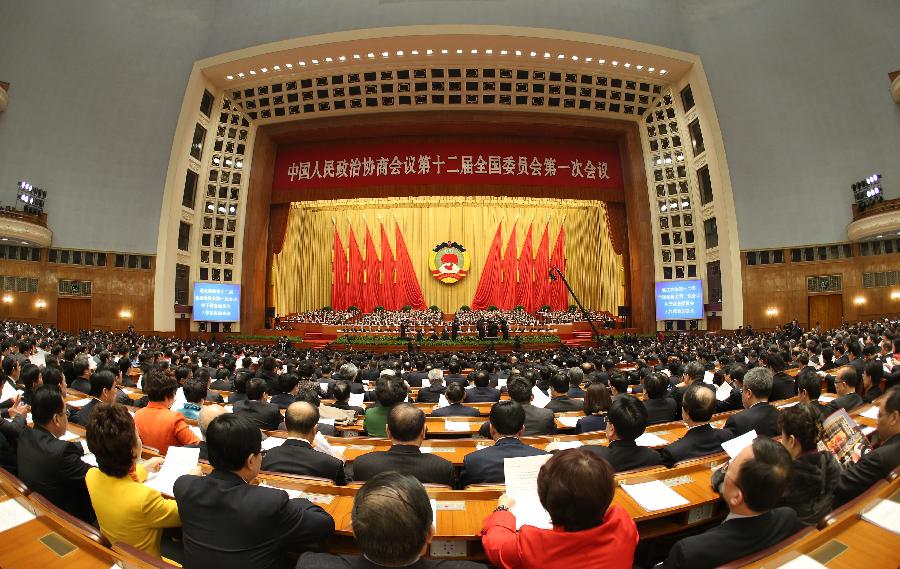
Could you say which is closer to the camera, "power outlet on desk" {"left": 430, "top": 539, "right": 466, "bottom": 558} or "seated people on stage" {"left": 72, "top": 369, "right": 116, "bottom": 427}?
"power outlet on desk" {"left": 430, "top": 539, "right": 466, "bottom": 558}

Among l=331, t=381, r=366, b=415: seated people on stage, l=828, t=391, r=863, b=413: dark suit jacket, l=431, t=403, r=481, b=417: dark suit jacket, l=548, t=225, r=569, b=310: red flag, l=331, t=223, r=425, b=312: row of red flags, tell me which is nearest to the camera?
l=828, t=391, r=863, b=413: dark suit jacket

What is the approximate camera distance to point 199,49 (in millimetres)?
17812

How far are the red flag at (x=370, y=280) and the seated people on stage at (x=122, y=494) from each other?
71.5 feet

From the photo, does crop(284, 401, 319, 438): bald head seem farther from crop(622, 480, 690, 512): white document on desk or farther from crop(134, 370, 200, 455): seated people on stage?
crop(622, 480, 690, 512): white document on desk

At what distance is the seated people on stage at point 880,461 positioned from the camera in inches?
77.4

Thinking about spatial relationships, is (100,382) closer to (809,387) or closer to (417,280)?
(809,387)

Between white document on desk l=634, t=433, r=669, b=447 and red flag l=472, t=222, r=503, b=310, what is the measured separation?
20.2m

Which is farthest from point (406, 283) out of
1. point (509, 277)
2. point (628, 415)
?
point (628, 415)

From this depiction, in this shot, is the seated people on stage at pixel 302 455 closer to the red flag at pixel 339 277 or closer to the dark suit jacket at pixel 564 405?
the dark suit jacket at pixel 564 405

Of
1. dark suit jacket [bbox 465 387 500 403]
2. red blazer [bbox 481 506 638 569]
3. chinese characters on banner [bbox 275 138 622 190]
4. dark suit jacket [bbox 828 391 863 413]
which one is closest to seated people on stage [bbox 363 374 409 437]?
dark suit jacket [bbox 465 387 500 403]

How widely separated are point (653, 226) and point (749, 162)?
156 inches

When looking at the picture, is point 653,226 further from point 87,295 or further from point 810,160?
point 87,295

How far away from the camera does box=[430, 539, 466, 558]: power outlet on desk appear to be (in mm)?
1947

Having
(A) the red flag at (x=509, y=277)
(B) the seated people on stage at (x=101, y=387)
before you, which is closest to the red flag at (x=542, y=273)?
(A) the red flag at (x=509, y=277)
